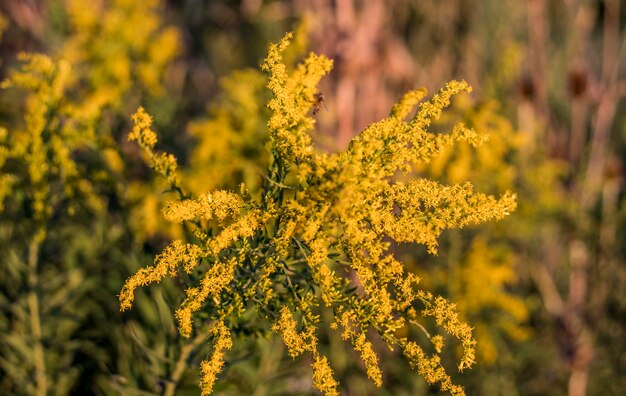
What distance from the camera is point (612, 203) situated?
9.74 feet

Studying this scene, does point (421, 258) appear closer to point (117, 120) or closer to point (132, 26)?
point (117, 120)

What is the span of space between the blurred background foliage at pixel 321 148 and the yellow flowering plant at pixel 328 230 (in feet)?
0.90

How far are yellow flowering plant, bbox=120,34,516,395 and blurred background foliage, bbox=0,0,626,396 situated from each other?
27 centimetres

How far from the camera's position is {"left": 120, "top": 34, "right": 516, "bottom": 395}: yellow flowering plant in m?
0.99

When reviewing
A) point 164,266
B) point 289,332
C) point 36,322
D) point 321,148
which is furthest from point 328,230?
point 321,148

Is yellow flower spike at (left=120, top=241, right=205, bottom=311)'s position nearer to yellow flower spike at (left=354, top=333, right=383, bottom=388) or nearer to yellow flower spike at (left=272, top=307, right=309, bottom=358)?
yellow flower spike at (left=272, top=307, right=309, bottom=358)

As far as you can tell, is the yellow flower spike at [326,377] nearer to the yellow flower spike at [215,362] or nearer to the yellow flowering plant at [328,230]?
the yellow flowering plant at [328,230]

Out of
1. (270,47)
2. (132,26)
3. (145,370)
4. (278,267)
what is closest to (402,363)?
(145,370)

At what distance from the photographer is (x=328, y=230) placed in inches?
38.9

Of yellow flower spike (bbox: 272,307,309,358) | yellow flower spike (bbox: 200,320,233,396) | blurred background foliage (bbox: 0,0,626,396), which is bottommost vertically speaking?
yellow flower spike (bbox: 200,320,233,396)

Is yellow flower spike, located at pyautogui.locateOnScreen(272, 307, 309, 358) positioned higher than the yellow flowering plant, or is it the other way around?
the yellow flowering plant

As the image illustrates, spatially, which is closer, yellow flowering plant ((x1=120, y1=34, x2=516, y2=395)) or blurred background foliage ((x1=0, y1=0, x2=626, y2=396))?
yellow flowering plant ((x1=120, y1=34, x2=516, y2=395))

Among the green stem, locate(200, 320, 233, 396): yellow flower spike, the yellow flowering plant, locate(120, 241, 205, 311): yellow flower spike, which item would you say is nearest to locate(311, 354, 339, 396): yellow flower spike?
the yellow flowering plant

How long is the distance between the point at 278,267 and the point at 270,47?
425 mm
